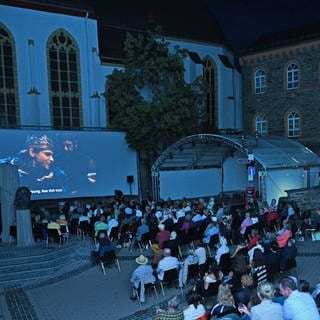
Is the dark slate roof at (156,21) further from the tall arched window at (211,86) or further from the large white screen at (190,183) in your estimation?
the large white screen at (190,183)

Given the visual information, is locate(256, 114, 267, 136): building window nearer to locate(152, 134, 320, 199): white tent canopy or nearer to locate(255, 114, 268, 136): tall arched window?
locate(255, 114, 268, 136): tall arched window

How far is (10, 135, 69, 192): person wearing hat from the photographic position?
765 inches

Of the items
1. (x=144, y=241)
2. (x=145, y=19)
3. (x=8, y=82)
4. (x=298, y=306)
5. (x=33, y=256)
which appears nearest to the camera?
(x=298, y=306)

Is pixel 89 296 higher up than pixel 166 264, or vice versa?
pixel 166 264

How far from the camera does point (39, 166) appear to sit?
19.8m

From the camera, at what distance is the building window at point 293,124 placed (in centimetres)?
2845

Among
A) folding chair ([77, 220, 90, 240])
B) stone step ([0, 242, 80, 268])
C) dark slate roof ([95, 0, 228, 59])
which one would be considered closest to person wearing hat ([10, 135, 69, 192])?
folding chair ([77, 220, 90, 240])

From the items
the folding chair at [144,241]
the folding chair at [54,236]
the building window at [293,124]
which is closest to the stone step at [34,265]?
the folding chair at [54,236]

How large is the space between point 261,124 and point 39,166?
18374mm

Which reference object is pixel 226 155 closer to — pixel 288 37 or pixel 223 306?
pixel 288 37

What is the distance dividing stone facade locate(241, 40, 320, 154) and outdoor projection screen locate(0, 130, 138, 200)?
12.3 meters

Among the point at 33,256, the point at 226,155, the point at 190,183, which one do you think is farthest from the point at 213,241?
the point at 226,155

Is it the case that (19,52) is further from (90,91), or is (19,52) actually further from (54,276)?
(54,276)

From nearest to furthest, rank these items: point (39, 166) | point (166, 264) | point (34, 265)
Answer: point (166, 264), point (34, 265), point (39, 166)
